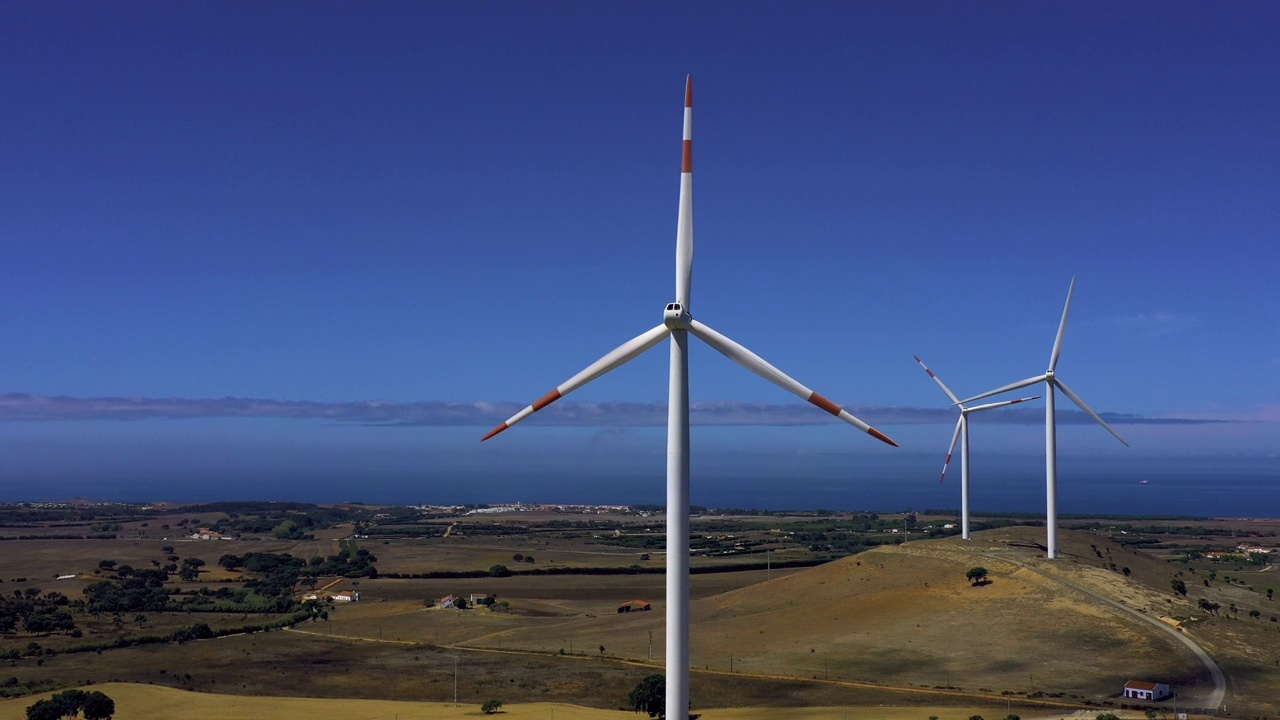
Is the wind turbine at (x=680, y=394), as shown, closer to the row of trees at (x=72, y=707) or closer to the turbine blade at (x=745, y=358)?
the turbine blade at (x=745, y=358)

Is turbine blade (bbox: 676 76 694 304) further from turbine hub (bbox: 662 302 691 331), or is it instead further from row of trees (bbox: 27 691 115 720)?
row of trees (bbox: 27 691 115 720)

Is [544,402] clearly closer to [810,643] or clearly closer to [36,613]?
[810,643]

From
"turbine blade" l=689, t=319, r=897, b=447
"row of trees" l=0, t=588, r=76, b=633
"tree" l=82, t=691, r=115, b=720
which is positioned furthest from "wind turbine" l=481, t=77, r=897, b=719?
"row of trees" l=0, t=588, r=76, b=633

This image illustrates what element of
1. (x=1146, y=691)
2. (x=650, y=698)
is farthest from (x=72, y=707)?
(x=1146, y=691)

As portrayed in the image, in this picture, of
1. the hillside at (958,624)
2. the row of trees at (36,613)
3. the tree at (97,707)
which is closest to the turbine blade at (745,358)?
the hillside at (958,624)

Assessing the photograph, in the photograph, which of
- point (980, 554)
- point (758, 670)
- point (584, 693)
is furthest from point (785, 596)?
point (584, 693)

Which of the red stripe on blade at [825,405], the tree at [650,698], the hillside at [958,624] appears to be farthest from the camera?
the hillside at [958,624]
